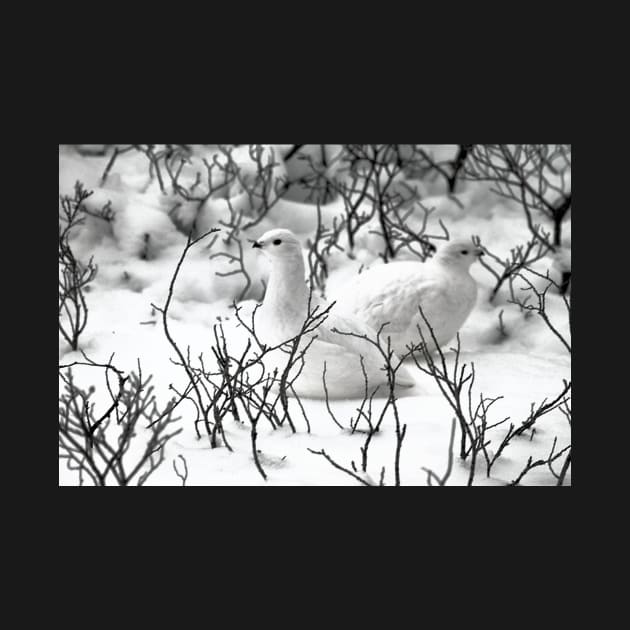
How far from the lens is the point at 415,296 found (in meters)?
4.55

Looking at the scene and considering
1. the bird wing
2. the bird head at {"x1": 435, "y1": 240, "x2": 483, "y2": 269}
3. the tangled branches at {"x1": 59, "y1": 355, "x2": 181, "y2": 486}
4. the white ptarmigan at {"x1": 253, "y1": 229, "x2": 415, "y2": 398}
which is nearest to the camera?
the tangled branches at {"x1": 59, "y1": 355, "x2": 181, "y2": 486}

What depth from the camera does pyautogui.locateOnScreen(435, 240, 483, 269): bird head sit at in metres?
4.79

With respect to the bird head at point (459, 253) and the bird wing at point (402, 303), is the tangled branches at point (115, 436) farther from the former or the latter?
the bird head at point (459, 253)

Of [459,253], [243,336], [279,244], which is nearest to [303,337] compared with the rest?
[279,244]

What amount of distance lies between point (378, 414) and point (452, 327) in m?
1.19

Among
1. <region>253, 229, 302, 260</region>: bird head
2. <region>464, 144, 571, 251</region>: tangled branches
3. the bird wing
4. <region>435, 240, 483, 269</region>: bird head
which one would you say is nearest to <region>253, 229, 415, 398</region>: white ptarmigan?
<region>253, 229, 302, 260</region>: bird head

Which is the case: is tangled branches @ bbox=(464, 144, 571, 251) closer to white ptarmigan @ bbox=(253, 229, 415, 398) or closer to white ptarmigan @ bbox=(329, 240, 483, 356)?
white ptarmigan @ bbox=(329, 240, 483, 356)

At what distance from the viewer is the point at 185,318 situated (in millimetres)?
4941

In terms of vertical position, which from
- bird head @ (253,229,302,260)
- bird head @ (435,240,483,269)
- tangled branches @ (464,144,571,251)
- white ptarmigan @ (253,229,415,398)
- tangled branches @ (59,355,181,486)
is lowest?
tangled branches @ (59,355,181,486)

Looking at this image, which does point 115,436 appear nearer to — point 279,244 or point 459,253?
point 279,244

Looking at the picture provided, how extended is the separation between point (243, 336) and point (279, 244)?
771mm

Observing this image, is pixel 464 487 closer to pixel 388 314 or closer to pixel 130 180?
pixel 388 314

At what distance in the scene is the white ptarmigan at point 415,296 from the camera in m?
4.52

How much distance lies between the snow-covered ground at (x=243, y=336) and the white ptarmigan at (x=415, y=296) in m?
0.26
